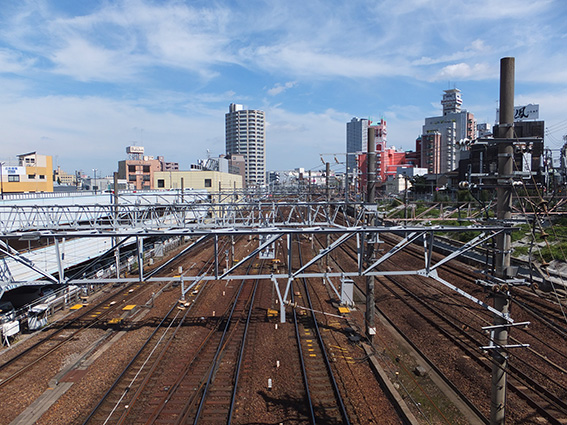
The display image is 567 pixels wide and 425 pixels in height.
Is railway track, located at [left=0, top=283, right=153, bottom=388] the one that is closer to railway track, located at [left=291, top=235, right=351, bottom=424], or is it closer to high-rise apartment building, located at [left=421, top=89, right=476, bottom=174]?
railway track, located at [left=291, top=235, right=351, bottom=424]

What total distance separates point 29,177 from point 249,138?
93651 millimetres

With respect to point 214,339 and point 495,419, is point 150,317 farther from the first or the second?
point 495,419

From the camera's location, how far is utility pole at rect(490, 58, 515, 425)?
466cm

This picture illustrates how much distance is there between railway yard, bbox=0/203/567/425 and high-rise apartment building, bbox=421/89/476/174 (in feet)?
175

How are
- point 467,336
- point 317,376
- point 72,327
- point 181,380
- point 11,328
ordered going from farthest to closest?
1. point 72,327
2. point 11,328
3. point 467,336
4. point 317,376
5. point 181,380

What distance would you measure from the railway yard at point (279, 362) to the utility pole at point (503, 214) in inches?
15.0

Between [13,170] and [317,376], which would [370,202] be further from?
[13,170]

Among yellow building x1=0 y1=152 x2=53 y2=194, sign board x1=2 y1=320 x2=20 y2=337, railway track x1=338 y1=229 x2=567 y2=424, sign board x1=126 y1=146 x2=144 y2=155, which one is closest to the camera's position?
railway track x1=338 y1=229 x2=567 y2=424

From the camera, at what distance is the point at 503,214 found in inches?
197

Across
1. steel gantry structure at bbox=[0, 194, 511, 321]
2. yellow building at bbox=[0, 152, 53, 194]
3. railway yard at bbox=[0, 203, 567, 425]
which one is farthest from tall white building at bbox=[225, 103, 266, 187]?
railway yard at bbox=[0, 203, 567, 425]

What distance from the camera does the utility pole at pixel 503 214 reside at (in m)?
4.66

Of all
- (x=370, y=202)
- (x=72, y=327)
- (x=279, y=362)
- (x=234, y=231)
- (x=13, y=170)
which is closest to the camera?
(x=234, y=231)

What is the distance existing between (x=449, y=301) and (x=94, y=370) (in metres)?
11.4

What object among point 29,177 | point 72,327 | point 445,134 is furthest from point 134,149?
point 72,327
